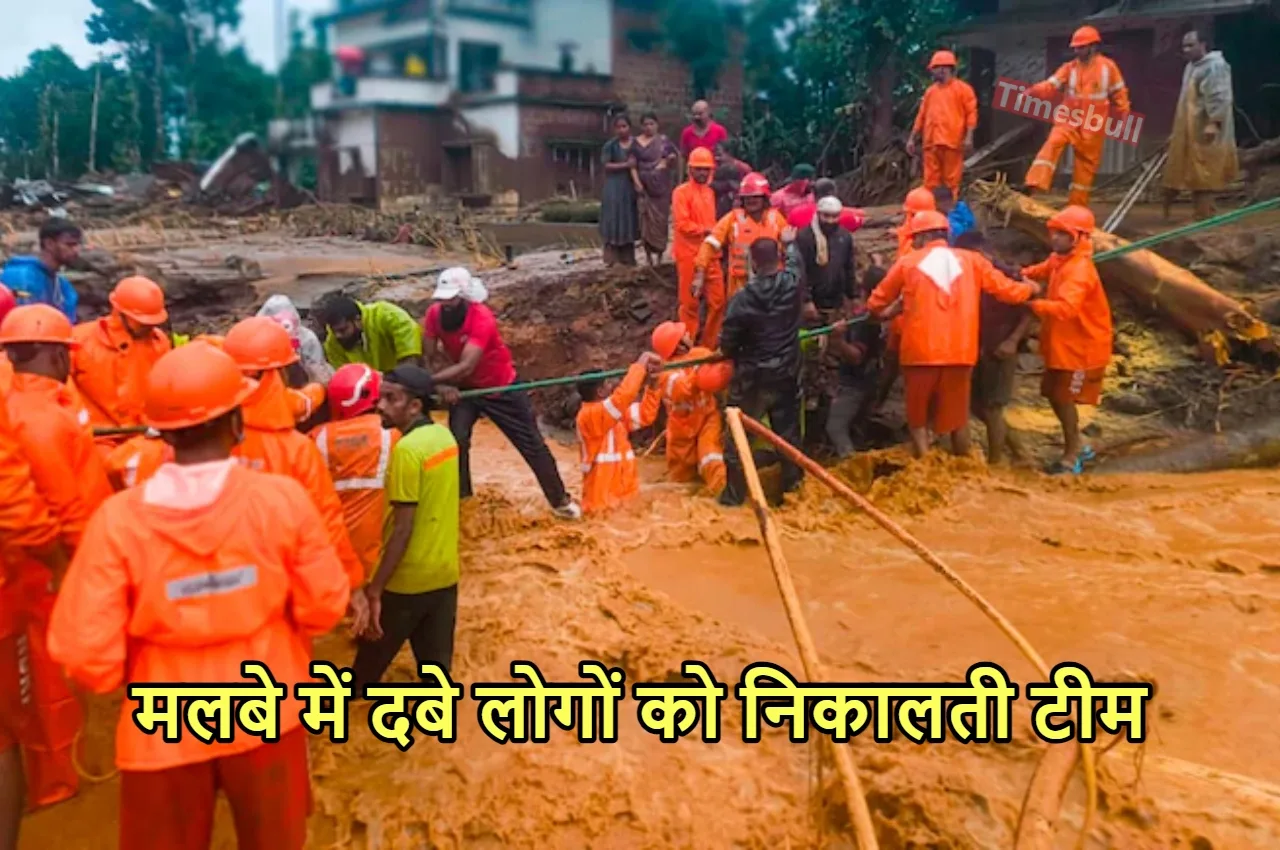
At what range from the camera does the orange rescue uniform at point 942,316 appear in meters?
6.21

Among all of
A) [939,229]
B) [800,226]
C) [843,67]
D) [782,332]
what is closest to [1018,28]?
[843,67]

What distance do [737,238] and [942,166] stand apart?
2.76 m

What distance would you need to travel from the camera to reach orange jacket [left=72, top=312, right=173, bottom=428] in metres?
4.89

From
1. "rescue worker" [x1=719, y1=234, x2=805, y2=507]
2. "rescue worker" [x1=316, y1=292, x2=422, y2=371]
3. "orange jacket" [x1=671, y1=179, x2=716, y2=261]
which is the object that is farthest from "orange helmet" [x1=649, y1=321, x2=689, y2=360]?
"orange jacket" [x1=671, y1=179, x2=716, y2=261]

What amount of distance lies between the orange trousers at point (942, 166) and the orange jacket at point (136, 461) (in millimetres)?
7523

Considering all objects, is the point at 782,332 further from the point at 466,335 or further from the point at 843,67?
the point at 843,67

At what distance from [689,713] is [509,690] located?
2.18 ft

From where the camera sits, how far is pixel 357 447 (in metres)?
4.00

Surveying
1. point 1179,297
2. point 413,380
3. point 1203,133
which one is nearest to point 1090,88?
point 1203,133

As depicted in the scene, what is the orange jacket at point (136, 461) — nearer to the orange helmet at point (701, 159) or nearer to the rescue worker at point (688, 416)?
the rescue worker at point (688, 416)

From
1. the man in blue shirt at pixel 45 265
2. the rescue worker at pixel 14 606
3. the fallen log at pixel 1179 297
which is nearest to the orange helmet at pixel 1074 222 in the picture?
the fallen log at pixel 1179 297

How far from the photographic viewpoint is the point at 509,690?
12.3 feet

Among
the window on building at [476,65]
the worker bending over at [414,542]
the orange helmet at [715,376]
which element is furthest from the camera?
the orange helmet at [715,376]

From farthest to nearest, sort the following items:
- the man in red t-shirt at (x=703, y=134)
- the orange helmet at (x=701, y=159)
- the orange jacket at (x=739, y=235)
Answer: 1. the man in red t-shirt at (x=703, y=134)
2. the orange helmet at (x=701, y=159)
3. the orange jacket at (x=739, y=235)
